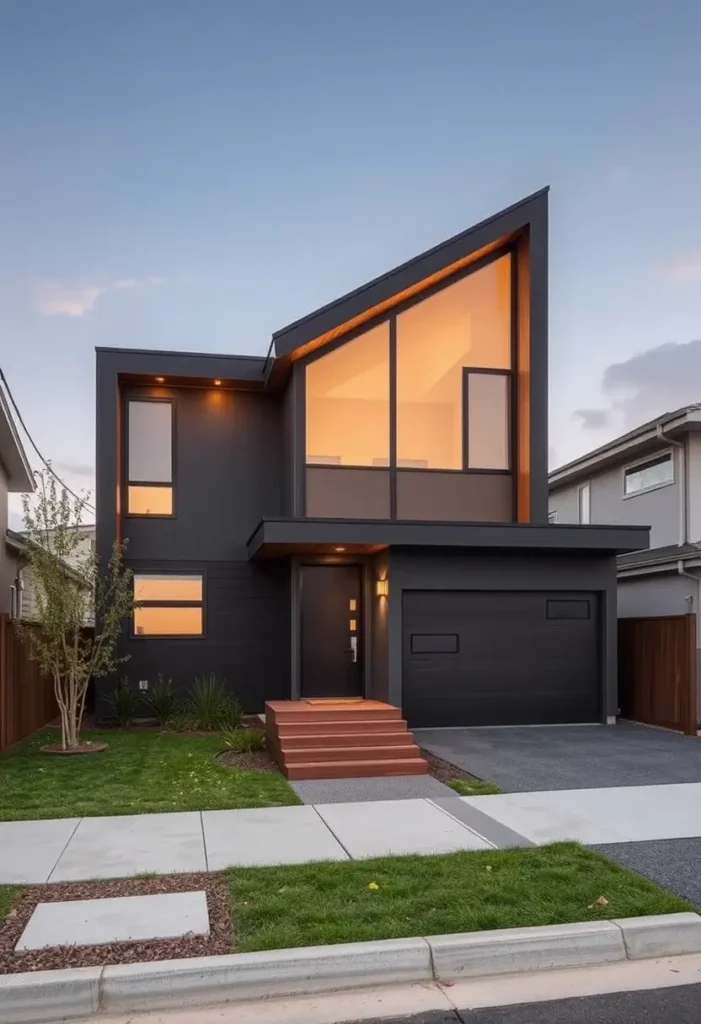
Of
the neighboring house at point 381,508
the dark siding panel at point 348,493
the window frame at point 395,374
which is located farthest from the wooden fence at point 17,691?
the dark siding panel at point 348,493

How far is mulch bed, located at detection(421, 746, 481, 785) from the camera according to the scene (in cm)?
878

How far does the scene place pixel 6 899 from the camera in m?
4.91

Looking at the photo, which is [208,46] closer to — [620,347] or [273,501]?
[273,501]

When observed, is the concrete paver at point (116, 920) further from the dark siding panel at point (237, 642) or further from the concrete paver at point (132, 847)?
the dark siding panel at point (237, 642)

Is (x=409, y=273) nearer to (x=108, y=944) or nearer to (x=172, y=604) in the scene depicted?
(x=172, y=604)

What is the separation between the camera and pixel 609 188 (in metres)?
14.8

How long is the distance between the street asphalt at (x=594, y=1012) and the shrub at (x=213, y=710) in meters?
8.52

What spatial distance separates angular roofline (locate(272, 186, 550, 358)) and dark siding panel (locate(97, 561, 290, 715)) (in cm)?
406

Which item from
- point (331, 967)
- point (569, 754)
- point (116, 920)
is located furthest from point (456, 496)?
point (331, 967)

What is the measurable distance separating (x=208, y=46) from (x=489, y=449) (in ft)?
24.7

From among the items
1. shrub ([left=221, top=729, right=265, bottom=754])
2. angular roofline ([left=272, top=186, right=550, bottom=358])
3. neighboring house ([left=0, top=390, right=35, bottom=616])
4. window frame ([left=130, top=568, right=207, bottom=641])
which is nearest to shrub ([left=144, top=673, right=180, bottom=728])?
window frame ([left=130, top=568, right=207, bottom=641])

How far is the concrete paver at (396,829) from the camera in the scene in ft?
19.8

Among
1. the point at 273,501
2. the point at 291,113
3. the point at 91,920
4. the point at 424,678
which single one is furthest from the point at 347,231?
the point at 91,920

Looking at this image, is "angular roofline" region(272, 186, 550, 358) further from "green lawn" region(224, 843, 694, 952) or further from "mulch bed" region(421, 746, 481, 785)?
"green lawn" region(224, 843, 694, 952)
